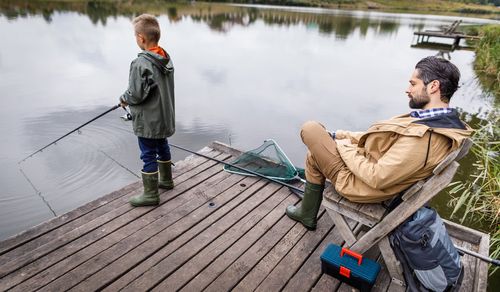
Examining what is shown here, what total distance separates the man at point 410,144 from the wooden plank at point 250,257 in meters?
0.82

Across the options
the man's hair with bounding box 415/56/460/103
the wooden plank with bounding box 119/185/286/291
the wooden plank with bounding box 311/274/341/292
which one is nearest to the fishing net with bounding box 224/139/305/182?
the wooden plank with bounding box 119/185/286/291

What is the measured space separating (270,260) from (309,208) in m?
0.60

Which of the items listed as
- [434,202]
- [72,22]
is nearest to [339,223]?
[434,202]

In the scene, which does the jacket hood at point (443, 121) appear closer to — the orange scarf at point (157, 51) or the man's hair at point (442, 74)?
the man's hair at point (442, 74)

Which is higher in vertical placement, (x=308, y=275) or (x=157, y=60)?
(x=157, y=60)

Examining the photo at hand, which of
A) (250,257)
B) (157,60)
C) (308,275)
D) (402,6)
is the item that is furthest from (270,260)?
(402,6)

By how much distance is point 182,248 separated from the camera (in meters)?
2.57

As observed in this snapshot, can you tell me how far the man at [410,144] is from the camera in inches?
71.4

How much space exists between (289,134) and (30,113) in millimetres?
5751

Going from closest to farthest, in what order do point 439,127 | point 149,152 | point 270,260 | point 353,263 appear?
point 439,127 < point 353,263 < point 270,260 < point 149,152

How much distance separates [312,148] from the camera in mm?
2363

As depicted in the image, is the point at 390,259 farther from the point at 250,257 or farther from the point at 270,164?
the point at 270,164

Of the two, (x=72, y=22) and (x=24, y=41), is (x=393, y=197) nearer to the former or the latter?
(x=24, y=41)

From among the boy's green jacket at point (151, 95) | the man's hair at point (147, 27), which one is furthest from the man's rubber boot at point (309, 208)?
the man's hair at point (147, 27)
